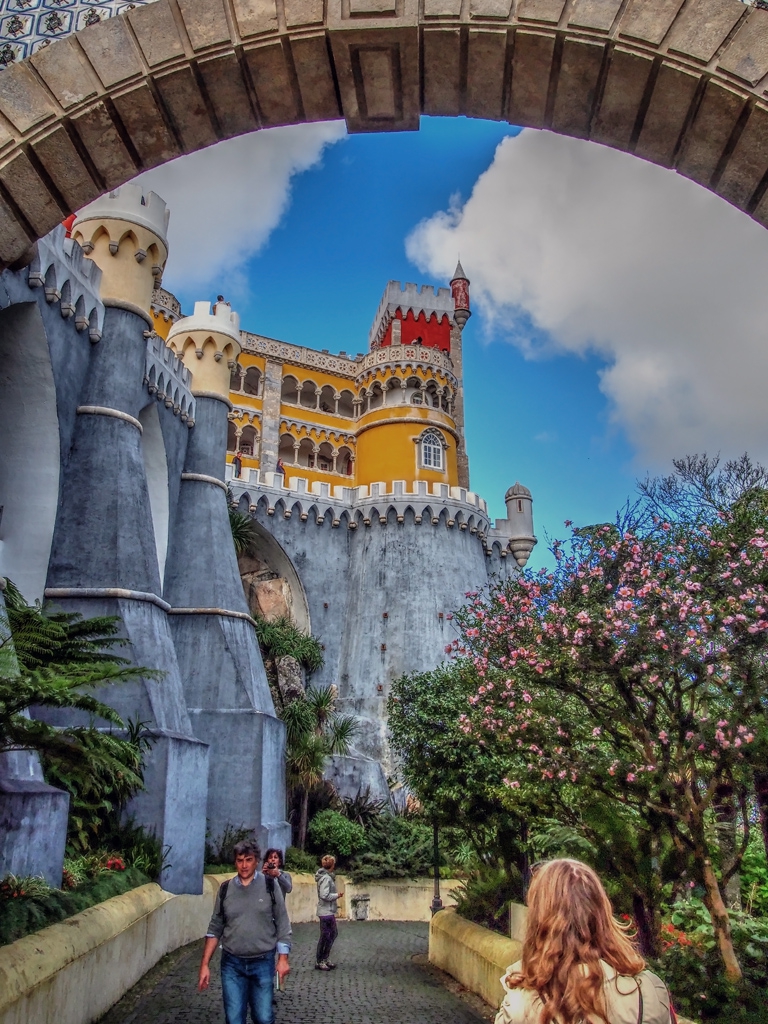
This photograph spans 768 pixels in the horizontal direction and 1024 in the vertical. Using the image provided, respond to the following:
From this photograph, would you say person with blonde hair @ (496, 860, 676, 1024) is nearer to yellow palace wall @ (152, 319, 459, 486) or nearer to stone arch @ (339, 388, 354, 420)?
yellow palace wall @ (152, 319, 459, 486)

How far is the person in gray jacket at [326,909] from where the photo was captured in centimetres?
1019

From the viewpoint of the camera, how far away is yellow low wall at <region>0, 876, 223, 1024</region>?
15.5 ft

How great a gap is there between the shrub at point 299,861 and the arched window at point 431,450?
15.4 meters

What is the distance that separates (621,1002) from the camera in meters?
1.92

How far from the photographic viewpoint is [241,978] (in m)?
5.08

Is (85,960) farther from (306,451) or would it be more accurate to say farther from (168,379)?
(306,451)

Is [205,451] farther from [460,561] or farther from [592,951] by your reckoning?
[592,951]

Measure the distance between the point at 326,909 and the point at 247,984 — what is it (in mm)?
5567

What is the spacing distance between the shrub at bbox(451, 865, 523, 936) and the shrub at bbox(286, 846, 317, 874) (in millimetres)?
7282

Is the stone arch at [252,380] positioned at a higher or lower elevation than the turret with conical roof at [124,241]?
higher

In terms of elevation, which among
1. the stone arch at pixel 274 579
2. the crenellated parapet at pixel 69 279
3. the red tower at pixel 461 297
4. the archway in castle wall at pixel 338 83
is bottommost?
the archway in castle wall at pixel 338 83

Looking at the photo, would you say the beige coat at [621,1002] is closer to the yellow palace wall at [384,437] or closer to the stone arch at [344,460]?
the yellow palace wall at [384,437]

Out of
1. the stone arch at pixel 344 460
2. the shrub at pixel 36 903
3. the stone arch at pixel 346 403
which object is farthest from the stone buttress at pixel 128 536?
the stone arch at pixel 346 403

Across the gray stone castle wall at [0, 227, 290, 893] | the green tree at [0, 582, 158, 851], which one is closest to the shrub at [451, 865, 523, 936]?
the gray stone castle wall at [0, 227, 290, 893]
